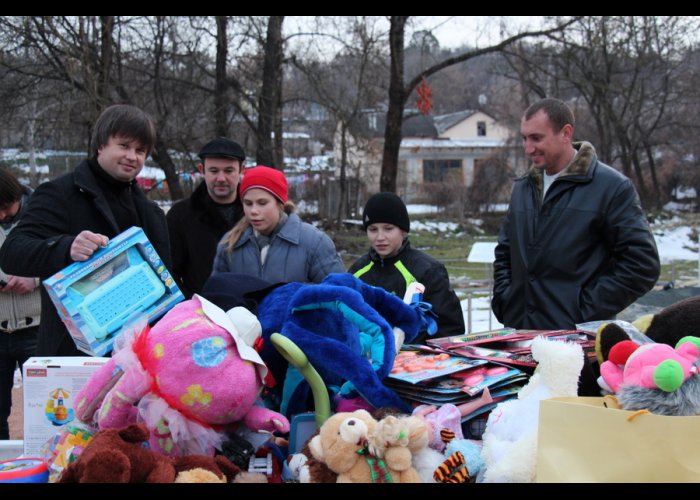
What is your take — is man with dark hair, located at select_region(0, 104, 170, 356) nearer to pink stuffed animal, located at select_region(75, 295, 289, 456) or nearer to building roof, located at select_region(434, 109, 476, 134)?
pink stuffed animal, located at select_region(75, 295, 289, 456)

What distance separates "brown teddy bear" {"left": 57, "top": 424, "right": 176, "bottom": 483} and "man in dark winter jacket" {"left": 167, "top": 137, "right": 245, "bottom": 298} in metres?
2.13

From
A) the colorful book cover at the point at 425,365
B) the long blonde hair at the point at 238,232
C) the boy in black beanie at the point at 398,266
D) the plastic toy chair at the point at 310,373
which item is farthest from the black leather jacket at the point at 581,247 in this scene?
the plastic toy chair at the point at 310,373

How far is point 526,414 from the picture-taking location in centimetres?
169

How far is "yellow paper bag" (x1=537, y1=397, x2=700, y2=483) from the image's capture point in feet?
→ 4.63

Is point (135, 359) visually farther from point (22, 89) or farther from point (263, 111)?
point (263, 111)

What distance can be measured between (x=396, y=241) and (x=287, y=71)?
10.0 m

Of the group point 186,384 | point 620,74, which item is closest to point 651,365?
point 186,384

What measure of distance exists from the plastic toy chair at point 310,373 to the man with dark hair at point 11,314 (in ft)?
8.14

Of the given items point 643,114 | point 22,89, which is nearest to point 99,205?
point 22,89

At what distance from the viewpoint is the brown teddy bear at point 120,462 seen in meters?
1.50

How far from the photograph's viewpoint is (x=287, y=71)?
41.8 feet

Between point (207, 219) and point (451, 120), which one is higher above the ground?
point (451, 120)

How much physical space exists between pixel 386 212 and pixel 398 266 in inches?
10.7

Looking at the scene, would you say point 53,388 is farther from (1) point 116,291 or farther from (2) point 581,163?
(2) point 581,163
